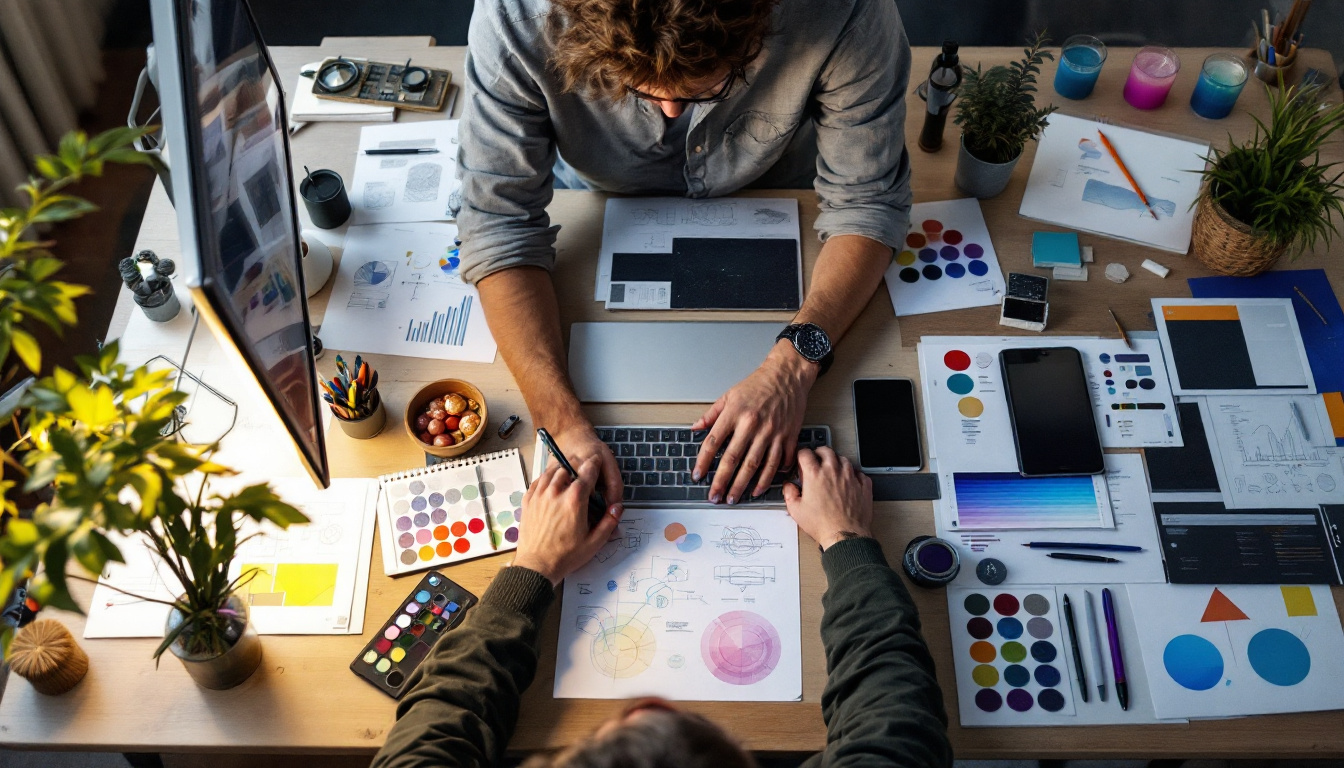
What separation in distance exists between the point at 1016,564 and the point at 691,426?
1.60 ft

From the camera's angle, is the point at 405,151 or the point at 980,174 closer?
the point at 980,174

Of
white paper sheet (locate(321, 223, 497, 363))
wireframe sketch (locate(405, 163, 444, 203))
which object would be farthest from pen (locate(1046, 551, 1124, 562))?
wireframe sketch (locate(405, 163, 444, 203))

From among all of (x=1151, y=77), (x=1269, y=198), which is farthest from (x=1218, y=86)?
(x=1269, y=198)

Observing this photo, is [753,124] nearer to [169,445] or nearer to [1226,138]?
[1226,138]

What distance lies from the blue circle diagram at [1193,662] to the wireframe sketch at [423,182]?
4.33 feet

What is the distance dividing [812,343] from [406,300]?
66 cm

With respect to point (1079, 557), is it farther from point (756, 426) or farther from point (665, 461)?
point (665, 461)

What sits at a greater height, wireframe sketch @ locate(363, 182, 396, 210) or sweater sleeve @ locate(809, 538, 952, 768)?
wireframe sketch @ locate(363, 182, 396, 210)

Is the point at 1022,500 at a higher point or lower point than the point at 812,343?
lower

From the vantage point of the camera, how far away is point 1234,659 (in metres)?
1.18

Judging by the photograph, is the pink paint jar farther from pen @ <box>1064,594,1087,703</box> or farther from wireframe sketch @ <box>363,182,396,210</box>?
wireframe sketch @ <box>363,182,396,210</box>

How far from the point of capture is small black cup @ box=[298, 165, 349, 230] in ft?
5.06

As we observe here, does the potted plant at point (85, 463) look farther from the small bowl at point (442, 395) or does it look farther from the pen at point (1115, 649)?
the pen at point (1115, 649)

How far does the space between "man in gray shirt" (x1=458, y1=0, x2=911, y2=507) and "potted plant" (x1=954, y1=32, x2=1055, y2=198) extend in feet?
0.39
